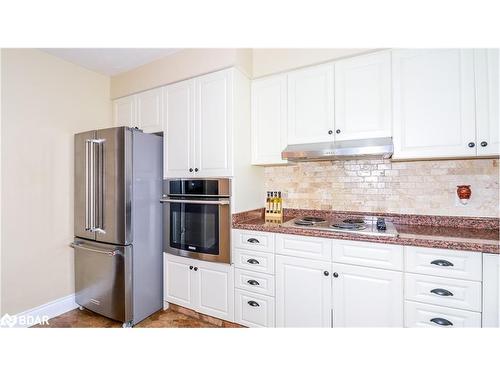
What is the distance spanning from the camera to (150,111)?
2.47 meters

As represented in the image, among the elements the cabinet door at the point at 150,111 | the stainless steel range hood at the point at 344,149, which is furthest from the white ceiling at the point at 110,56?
the stainless steel range hood at the point at 344,149

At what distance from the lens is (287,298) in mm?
1859

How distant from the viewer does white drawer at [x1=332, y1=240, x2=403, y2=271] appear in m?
1.55

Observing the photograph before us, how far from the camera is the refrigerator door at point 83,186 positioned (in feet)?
7.22

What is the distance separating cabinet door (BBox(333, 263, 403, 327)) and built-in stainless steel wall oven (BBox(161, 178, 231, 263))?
0.91 meters

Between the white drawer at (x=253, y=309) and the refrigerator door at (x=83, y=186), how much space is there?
1.48 m

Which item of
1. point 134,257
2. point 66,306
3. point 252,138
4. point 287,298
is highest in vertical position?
point 252,138

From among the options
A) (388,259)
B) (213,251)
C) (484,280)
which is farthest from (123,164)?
(484,280)

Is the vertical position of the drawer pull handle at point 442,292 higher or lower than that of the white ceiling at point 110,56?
lower

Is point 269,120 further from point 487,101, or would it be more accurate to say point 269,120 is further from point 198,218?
point 487,101

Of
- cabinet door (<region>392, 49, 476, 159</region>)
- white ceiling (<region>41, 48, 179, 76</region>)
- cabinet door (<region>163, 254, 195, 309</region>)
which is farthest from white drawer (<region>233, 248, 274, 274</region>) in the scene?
white ceiling (<region>41, 48, 179, 76</region>)

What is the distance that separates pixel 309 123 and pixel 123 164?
1.64 meters

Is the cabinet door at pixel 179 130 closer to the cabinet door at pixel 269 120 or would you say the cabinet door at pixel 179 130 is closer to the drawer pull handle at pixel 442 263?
the cabinet door at pixel 269 120
